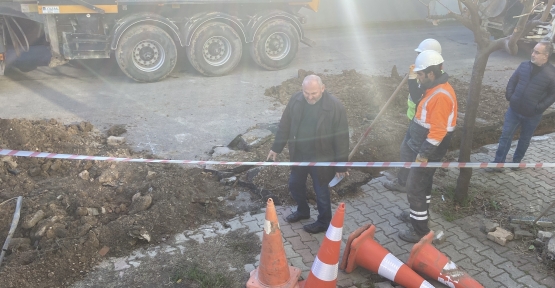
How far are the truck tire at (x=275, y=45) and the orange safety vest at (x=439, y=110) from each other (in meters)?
6.69

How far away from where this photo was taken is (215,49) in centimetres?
1016

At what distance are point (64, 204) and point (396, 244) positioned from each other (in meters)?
3.53

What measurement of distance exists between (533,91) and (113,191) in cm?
521

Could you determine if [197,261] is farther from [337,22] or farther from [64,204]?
[337,22]

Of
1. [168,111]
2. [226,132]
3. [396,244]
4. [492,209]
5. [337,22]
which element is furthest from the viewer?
[337,22]

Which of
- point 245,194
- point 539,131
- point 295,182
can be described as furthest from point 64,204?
point 539,131

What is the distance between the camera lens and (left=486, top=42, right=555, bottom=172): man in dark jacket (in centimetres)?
543

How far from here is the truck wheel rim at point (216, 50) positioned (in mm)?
10023

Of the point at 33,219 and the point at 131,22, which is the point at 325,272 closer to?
the point at 33,219

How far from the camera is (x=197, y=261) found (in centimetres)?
422

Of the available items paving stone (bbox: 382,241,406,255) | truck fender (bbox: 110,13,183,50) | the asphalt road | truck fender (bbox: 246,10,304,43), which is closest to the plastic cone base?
paving stone (bbox: 382,241,406,255)

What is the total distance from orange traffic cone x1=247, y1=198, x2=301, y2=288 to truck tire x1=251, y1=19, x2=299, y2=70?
7276mm

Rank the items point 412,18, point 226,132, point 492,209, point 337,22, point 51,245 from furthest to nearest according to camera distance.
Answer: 1. point 412,18
2. point 337,22
3. point 226,132
4. point 492,209
5. point 51,245

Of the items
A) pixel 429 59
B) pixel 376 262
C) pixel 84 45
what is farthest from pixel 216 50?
pixel 376 262
